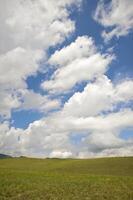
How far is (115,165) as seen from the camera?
348 ft

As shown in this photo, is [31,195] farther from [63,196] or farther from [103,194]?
[103,194]

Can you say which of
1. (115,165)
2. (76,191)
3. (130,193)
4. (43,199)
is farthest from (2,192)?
(115,165)

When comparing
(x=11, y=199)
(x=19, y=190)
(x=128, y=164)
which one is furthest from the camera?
(x=128, y=164)

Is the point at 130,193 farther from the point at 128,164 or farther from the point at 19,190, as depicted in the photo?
the point at 128,164

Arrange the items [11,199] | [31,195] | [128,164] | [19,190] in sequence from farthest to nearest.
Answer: [128,164] < [19,190] < [31,195] < [11,199]

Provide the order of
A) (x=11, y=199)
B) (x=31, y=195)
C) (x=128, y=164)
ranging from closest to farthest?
(x=11, y=199), (x=31, y=195), (x=128, y=164)

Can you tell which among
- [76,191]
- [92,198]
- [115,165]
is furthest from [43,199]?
[115,165]

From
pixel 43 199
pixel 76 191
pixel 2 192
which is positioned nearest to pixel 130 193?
pixel 76 191

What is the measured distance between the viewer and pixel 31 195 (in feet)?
98.8

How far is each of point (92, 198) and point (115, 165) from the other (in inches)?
3081

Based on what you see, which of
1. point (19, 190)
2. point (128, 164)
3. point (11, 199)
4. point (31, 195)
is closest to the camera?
point (11, 199)

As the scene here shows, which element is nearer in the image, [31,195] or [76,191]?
[31,195]

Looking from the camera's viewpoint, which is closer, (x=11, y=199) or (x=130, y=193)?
(x=11, y=199)

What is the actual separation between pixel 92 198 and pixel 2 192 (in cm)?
876
